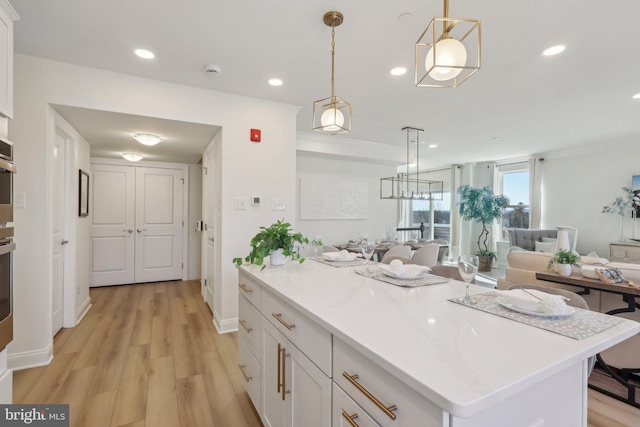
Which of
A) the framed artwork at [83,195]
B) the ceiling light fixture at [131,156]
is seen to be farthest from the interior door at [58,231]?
the ceiling light fixture at [131,156]

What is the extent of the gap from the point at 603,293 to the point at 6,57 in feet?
13.7

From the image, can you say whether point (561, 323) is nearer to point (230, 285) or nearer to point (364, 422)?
point (364, 422)

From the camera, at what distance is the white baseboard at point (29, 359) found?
2391mm

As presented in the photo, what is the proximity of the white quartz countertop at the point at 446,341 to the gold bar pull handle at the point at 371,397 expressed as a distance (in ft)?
0.34

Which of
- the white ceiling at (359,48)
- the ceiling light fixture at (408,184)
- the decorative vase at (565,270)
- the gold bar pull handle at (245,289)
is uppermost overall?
the white ceiling at (359,48)

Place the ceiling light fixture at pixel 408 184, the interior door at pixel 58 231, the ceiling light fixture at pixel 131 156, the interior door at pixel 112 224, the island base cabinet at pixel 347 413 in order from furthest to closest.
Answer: the ceiling light fixture at pixel 408 184 < the interior door at pixel 112 224 < the ceiling light fixture at pixel 131 156 < the interior door at pixel 58 231 < the island base cabinet at pixel 347 413

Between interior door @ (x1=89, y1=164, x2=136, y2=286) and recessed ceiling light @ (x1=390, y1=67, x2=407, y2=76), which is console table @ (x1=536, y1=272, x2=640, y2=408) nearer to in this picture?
recessed ceiling light @ (x1=390, y1=67, x2=407, y2=76)

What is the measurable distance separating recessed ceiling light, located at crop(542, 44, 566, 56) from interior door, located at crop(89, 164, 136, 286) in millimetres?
5649

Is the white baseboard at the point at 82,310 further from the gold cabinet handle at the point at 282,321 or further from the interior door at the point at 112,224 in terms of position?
the gold cabinet handle at the point at 282,321

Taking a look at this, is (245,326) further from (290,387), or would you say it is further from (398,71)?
(398,71)

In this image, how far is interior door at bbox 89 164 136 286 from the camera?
16.1 feet

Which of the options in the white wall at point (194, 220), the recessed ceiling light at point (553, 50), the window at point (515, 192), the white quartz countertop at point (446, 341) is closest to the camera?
the white quartz countertop at point (446, 341)

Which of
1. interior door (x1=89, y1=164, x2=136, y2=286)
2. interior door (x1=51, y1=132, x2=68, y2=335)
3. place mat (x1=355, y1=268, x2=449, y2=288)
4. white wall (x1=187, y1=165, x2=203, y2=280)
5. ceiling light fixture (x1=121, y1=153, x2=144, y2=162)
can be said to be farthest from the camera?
white wall (x1=187, y1=165, x2=203, y2=280)

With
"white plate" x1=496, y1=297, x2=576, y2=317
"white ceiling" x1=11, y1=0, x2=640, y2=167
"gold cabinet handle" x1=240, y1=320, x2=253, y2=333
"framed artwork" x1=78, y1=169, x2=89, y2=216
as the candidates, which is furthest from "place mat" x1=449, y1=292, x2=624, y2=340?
"framed artwork" x1=78, y1=169, x2=89, y2=216
